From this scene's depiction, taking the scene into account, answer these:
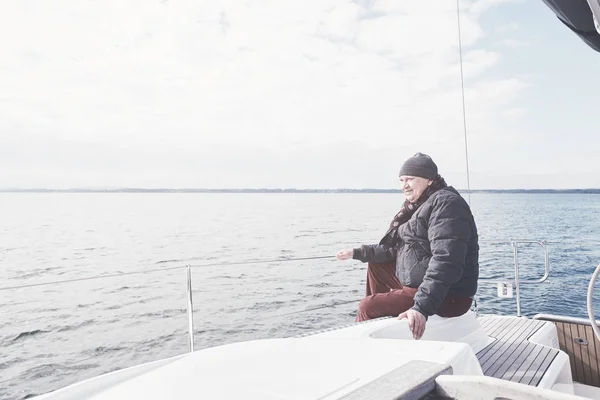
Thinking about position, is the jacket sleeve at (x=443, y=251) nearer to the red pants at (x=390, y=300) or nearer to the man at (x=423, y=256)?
the man at (x=423, y=256)

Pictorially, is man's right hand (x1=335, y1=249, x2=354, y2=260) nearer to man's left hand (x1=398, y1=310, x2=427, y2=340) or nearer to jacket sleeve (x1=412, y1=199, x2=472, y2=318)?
jacket sleeve (x1=412, y1=199, x2=472, y2=318)

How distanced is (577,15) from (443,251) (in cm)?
95

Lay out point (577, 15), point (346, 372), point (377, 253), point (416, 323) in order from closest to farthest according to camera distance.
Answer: point (346, 372), point (577, 15), point (416, 323), point (377, 253)

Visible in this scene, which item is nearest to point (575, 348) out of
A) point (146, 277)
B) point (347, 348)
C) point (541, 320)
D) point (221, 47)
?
point (541, 320)


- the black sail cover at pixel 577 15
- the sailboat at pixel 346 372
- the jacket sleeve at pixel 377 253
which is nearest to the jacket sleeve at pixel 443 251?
the sailboat at pixel 346 372

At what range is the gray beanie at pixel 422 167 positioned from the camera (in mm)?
2203

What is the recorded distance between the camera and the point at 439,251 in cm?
192

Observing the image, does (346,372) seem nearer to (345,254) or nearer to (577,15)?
(577,15)

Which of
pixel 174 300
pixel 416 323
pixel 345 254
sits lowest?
pixel 174 300

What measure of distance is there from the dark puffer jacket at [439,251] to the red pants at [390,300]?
0.05 metres

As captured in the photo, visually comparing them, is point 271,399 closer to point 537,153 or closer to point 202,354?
point 202,354

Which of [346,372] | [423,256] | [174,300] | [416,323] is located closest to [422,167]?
[423,256]

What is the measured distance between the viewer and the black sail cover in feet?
4.71

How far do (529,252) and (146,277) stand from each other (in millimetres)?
13104
